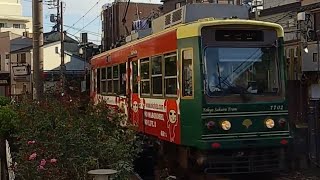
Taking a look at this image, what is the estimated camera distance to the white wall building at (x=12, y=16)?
69.4 m

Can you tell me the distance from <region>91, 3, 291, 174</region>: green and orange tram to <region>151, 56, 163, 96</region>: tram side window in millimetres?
479

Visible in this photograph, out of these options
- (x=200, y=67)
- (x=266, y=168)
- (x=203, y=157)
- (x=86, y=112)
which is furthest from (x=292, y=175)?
(x=86, y=112)

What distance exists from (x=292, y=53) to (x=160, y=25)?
670cm

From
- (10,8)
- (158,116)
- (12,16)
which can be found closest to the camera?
(158,116)

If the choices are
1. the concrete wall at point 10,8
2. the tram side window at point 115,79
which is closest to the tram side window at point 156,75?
the tram side window at point 115,79

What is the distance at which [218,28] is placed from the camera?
29.8ft

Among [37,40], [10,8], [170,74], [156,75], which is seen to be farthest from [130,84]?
[10,8]

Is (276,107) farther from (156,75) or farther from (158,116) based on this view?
(156,75)

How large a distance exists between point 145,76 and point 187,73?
2.41 meters

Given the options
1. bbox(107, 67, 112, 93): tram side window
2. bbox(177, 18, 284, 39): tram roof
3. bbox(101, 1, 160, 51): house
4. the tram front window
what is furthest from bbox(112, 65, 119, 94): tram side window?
bbox(101, 1, 160, 51): house

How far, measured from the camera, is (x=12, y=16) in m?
70.1

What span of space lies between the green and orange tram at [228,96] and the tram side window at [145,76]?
1301 mm

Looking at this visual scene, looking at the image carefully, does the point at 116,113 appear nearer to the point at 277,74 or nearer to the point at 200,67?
the point at 200,67

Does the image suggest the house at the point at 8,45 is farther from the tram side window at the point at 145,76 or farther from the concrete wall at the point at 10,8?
the tram side window at the point at 145,76
